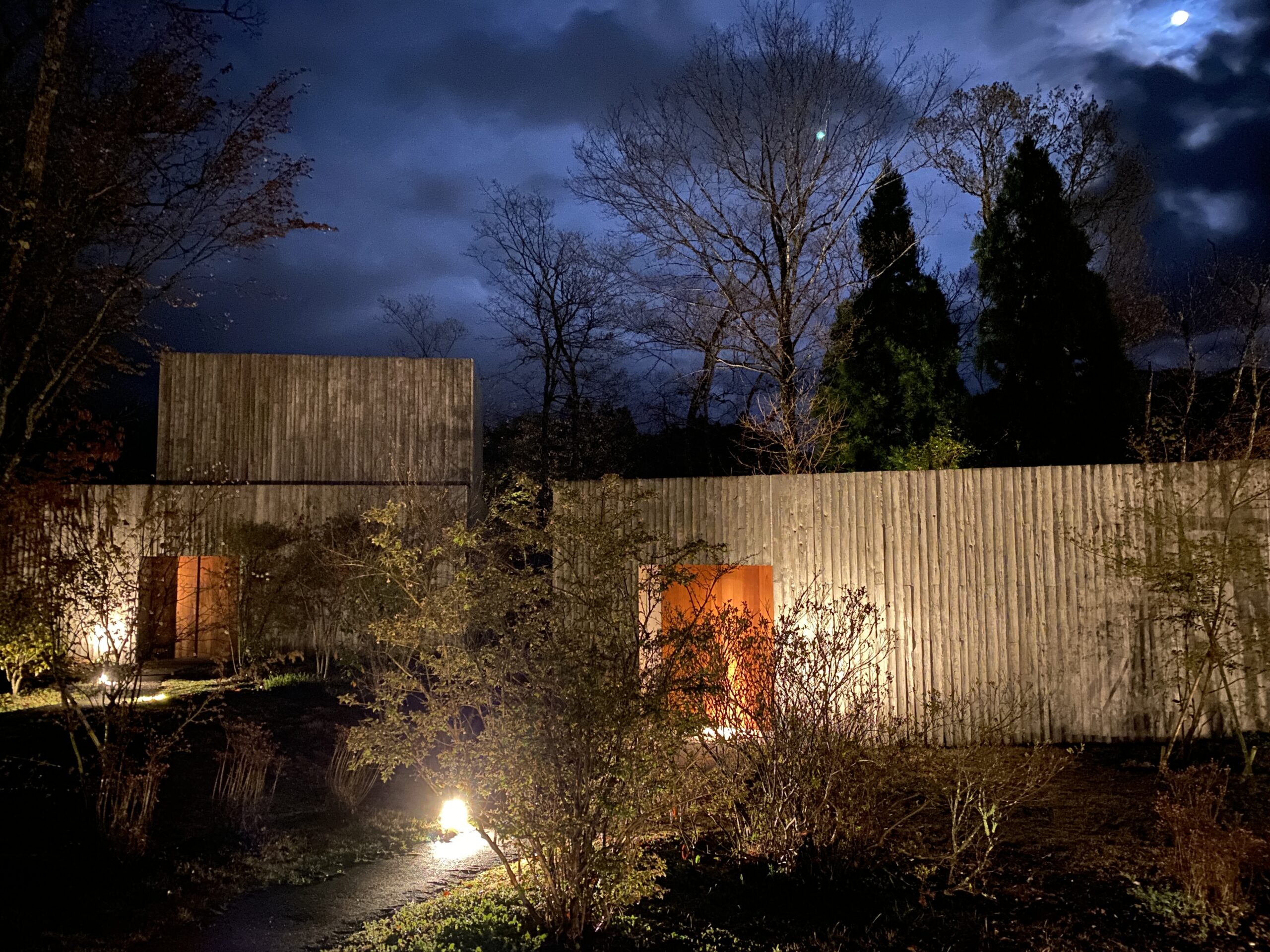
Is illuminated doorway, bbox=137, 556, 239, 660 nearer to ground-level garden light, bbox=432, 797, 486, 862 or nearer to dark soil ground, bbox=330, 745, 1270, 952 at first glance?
ground-level garden light, bbox=432, 797, 486, 862

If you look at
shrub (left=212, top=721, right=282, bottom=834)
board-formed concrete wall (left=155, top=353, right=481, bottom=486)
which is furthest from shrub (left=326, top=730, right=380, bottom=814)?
board-formed concrete wall (left=155, top=353, right=481, bottom=486)

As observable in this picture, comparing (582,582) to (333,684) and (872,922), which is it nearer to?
(872,922)

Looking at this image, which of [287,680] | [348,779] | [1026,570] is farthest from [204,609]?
[1026,570]

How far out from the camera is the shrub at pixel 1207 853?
4105 millimetres

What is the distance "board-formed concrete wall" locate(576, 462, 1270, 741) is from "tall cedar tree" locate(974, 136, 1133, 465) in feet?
25.3

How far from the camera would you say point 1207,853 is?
414cm

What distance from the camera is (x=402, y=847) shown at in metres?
6.14

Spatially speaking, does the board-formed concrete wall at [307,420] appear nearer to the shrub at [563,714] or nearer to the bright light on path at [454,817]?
the bright light on path at [454,817]

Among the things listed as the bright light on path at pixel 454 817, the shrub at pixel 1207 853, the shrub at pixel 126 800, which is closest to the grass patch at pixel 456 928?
the bright light on path at pixel 454 817

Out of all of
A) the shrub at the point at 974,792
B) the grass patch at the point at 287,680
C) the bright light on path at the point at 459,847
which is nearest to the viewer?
the shrub at the point at 974,792

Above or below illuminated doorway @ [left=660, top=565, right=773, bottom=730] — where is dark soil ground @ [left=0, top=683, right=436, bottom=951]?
below

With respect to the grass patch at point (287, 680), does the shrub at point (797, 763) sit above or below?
above

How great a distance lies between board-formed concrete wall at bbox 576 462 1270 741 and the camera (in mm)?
7352

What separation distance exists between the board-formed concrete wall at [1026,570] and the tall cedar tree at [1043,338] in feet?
25.3
